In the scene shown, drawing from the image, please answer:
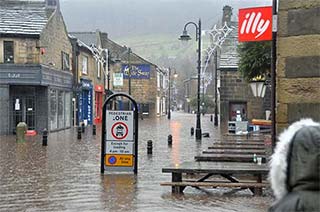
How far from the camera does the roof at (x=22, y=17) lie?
33.4 meters

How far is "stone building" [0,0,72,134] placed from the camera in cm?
3300

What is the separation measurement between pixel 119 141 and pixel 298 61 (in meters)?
7.12

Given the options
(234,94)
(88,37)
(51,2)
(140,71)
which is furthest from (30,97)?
(140,71)

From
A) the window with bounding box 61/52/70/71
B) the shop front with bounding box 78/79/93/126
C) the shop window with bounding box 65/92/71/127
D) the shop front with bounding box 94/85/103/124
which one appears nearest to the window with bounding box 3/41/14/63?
the window with bounding box 61/52/70/71

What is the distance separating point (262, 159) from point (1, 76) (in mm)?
22954

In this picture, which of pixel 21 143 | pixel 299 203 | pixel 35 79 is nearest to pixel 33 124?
pixel 35 79

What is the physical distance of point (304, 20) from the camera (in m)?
7.70

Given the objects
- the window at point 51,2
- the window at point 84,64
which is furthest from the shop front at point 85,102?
the window at point 51,2

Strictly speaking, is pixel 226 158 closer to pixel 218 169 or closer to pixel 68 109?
pixel 218 169

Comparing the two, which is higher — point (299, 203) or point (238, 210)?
point (299, 203)

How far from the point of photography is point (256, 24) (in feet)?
34.4

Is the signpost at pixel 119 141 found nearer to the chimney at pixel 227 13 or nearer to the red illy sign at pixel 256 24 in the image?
the red illy sign at pixel 256 24

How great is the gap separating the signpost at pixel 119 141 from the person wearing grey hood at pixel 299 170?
1133 cm

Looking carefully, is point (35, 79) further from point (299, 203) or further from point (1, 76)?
point (299, 203)
